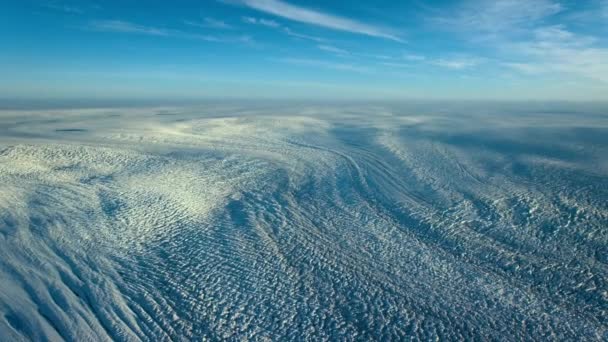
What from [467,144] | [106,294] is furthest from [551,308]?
[467,144]

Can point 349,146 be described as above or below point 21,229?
above

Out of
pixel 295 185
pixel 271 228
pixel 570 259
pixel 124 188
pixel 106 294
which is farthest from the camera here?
pixel 295 185

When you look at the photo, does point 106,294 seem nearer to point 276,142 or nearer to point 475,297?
point 475,297

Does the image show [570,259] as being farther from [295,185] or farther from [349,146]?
[349,146]

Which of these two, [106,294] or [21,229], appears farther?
[21,229]

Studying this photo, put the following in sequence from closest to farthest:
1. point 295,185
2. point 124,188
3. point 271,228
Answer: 1. point 271,228
2. point 124,188
3. point 295,185

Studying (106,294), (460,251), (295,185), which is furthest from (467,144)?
(106,294)

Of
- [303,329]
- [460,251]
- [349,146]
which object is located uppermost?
[349,146]
